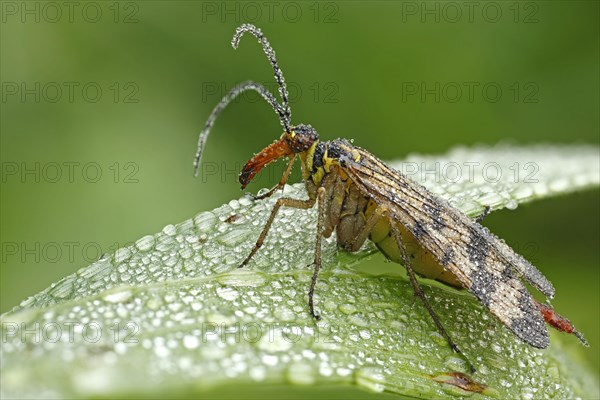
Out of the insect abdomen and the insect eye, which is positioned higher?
the insect eye

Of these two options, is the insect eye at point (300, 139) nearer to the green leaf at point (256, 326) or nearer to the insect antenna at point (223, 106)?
the insect antenna at point (223, 106)

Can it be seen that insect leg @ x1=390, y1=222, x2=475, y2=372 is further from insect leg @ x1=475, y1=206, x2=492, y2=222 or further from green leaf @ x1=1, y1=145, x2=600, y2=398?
insect leg @ x1=475, y1=206, x2=492, y2=222

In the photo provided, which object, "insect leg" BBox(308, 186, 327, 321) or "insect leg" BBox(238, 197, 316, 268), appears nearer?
"insect leg" BBox(308, 186, 327, 321)

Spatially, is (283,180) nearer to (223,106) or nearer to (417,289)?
(223,106)

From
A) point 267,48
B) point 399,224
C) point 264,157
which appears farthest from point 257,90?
point 399,224

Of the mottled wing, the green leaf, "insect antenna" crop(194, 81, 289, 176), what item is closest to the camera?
the green leaf

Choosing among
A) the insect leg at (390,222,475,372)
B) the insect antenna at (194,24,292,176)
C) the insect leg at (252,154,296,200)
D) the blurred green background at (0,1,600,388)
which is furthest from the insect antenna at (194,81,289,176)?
the blurred green background at (0,1,600,388)
